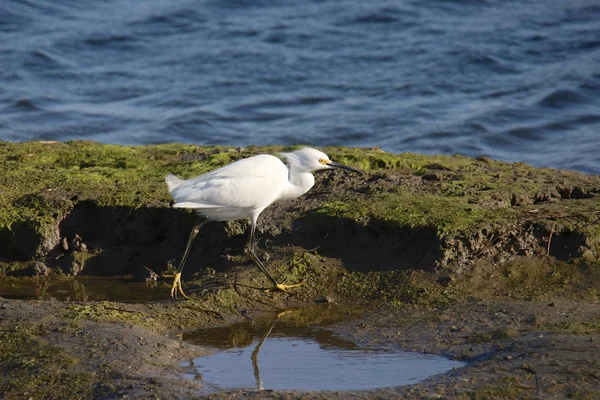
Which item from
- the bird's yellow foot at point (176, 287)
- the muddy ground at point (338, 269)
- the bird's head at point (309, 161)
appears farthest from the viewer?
the bird's head at point (309, 161)

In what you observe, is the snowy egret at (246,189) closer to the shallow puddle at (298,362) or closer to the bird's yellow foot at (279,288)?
the bird's yellow foot at (279,288)

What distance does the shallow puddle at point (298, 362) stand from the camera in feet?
14.8

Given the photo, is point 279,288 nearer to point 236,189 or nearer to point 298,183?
point 236,189

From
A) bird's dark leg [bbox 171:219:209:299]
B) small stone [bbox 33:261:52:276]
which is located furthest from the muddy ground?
bird's dark leg [bbox 171:219:209:299]

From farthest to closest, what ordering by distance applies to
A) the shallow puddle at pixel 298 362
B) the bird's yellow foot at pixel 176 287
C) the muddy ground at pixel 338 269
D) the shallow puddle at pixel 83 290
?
1. the shallow puddle at pixel 83 290
2. the bird's yellow foot at pixel 176 287
3. the shallow puddle at pixel 298 362
4. the muddy ground at pixel 338 269

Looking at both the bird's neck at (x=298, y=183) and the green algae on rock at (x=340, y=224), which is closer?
the green algae on rock at (x=340, y=224)

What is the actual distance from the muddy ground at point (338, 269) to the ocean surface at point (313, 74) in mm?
5082

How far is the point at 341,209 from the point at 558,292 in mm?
1734

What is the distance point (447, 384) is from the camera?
4.23 m

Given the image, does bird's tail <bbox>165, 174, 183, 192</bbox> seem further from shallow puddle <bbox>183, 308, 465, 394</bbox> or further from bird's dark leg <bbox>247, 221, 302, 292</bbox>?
shallow puddle <bbox>183, 308, 465, 394</bbox>

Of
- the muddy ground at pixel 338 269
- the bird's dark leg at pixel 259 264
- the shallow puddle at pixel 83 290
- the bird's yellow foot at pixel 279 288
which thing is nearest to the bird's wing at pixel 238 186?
the bird's dark leg at pixel 259 264

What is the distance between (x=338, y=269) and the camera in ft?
19.8

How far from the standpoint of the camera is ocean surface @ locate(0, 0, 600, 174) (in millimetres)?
13031

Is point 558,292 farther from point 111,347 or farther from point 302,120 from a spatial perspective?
point 302,120
